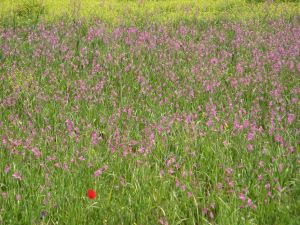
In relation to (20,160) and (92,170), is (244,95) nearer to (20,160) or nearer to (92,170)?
(92,170)

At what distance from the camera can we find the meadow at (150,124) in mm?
3512

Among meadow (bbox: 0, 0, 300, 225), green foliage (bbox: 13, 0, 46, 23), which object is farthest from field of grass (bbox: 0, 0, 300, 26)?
meadow (bbox: 0, 0, 300, 225)

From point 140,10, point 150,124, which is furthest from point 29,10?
point 150,124

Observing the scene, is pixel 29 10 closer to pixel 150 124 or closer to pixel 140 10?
pixel 140 10

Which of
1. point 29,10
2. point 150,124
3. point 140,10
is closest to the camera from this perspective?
point 150,124

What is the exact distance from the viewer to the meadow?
3.51 metres

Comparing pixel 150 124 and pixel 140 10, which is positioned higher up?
pixel 140 10

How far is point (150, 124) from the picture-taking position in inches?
182

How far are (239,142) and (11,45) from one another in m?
4.87

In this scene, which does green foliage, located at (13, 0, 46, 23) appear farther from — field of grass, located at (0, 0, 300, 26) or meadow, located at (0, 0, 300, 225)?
meadow, located at (0, 0, 300, 225)

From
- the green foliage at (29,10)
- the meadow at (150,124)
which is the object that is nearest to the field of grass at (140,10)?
the green foliage at (29,10)

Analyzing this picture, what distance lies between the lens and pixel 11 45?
785cm

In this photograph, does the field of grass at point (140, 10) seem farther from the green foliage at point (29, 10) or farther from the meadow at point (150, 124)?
the meadow at point (150, 124)

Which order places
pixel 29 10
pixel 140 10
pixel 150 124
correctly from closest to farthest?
pixel 150 124 → pixel 140 10 → pixel 29 10
